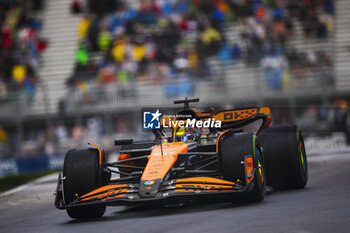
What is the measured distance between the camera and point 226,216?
602 cm

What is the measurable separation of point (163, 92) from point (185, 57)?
6.50 ft

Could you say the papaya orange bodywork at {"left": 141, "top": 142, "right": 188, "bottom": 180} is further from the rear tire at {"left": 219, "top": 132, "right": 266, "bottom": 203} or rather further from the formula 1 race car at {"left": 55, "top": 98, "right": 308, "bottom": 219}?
the rear tire at {"left": 219, "top": 132, "right": 266, "bottom": 203}

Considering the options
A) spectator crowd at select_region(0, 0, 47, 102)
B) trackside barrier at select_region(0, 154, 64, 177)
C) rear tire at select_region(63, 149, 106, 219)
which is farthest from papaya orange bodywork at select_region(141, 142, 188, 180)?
spectator crowd at select_region(0, 0, 47, 102)

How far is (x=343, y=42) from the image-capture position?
19.5 meters

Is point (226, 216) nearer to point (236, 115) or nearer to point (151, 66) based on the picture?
point (236, 115)

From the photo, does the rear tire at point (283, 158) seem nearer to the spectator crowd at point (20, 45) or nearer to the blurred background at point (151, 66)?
the blurred background at point (151, 66)

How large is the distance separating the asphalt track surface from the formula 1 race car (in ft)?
0.70


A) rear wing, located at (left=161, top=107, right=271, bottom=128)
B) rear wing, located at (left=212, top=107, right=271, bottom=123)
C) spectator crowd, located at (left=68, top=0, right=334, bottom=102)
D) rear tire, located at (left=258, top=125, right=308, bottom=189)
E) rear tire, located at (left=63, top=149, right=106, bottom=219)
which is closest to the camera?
rear tire, located at (left=63, top=149, right=106, bottom=219)

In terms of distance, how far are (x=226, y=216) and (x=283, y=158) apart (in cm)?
246

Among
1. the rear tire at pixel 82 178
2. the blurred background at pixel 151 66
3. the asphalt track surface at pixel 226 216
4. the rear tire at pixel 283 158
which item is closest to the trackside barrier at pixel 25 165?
the blurred background at pixel 151 66

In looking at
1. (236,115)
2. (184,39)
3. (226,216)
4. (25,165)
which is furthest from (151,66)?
(226,216)

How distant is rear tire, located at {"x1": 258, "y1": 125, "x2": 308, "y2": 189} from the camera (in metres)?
8.24

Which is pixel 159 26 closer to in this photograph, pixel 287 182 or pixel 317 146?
pixel 317 146

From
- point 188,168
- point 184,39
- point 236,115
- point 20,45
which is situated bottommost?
point 188,168
